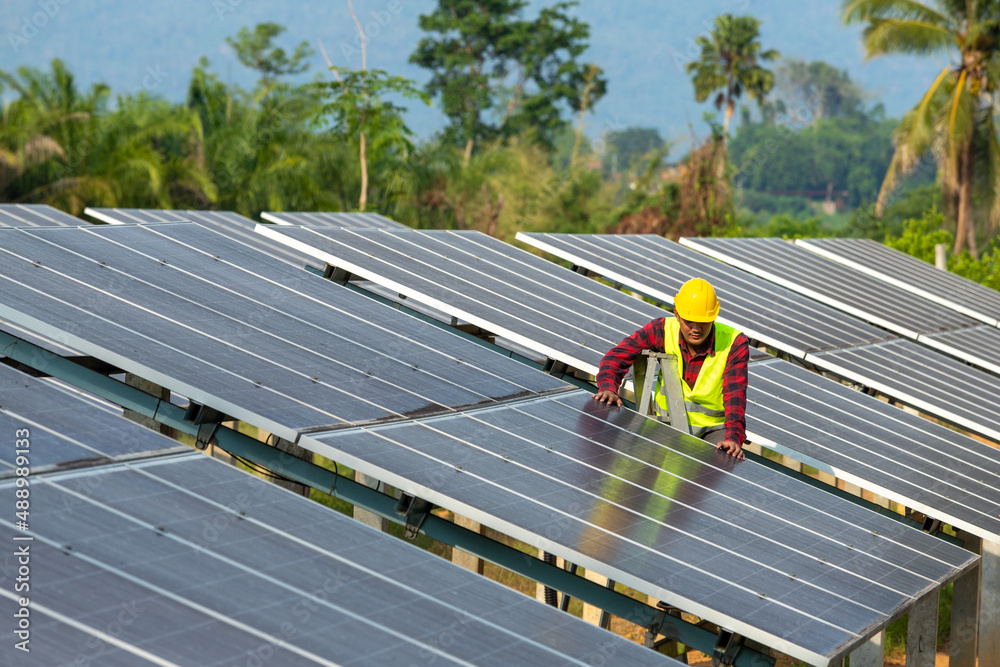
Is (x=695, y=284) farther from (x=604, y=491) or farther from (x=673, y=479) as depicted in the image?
(x=604, y=491)

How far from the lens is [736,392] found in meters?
7.11

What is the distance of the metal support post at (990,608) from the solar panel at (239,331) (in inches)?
151

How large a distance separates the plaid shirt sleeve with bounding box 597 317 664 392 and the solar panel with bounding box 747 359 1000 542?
94cm

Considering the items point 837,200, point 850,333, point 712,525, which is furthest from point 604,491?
point 837,200

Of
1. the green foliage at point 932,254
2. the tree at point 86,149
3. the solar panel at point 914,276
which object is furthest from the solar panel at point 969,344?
the tree at point 86,149

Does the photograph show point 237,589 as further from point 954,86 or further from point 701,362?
point 954,86

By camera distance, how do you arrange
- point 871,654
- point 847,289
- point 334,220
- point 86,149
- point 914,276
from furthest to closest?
point 86,149 < point 914,276 < point 334,220 < point 847,289 < point 871,654

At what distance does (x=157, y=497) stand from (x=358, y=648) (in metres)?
1.08

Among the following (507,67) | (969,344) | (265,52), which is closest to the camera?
(969,344)

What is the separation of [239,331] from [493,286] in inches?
136

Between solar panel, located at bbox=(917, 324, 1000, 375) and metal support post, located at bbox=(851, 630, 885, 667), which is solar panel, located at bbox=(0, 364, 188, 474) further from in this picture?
solar panel, located at bbox=(917, 324, 1000, 375)

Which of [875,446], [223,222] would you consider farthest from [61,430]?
[223,222]

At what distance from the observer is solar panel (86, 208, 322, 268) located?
12641 millimetres

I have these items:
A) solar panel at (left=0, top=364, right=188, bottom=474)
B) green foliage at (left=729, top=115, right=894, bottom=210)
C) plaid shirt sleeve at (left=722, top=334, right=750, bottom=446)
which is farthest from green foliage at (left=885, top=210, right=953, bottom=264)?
green foliage at (left=729, top=115, right=894, bottom=210)
